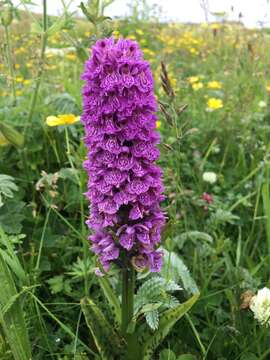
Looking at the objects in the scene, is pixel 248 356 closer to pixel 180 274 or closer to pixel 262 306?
pixel 262 306

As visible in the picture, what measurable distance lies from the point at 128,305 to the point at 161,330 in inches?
5.8

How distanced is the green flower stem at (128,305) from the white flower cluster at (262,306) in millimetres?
485

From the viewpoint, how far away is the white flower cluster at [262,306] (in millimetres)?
1726

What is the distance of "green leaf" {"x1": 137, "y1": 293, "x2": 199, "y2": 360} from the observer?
62.2 inches

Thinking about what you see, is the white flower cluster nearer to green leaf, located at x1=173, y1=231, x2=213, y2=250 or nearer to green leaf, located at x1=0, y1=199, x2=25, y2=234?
green leaf, located at x1=173, y1=231, x2=213, y2=250

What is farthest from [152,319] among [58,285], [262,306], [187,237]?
[187,237]

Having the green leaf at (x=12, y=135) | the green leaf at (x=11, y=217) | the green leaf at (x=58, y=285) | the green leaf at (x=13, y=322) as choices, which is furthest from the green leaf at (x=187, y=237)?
the green leaf at (x=12, y=135)

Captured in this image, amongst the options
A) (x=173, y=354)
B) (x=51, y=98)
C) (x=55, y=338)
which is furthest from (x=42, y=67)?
(x=173, y=354)

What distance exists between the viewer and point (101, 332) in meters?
1.67

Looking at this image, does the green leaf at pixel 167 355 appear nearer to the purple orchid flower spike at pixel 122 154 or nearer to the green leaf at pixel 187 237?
the purple orchid flower spike at pixel 122 154

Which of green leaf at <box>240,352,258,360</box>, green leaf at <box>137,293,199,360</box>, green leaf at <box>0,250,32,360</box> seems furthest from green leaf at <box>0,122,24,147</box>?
green leaf at <box>240,352,258,360</box>

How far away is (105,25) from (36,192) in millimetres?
1065

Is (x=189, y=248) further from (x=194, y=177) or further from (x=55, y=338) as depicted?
(x=55, y=338)

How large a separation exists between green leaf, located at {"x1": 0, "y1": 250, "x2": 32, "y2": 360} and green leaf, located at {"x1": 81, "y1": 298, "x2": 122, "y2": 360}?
23 cm
